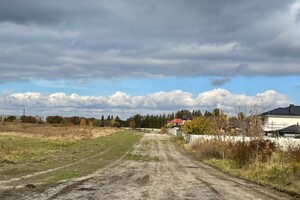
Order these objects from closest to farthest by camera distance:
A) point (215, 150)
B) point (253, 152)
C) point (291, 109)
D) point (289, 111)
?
1. point (253, 152)
2. point (215, 150)
3. point (289, 111)
4. point (291, 109)

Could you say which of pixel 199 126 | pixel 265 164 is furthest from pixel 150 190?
pixel 199 126

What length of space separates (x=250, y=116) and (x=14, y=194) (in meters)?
18.3

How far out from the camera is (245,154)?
25.6 metres

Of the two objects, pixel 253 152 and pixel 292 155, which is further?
pixel 253 152

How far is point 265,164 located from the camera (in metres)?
22.8

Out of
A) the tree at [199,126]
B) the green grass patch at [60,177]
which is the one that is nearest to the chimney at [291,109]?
the tree at [199,126]

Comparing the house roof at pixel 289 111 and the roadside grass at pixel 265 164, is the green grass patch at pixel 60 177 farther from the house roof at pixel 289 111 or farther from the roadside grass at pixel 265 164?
the house roof at pixel 289 111

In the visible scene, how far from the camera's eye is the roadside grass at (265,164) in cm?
1805

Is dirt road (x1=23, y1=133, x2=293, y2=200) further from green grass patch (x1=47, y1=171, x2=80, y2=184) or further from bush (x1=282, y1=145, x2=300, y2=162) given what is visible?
bush (x1=282, y1=145, x2=300, y2=162)

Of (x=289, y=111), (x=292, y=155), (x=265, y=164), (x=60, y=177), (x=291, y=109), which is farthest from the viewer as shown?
(x=291, y=109)

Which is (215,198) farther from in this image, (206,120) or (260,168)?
(206,120)

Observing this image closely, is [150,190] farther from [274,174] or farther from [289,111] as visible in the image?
[289,111]

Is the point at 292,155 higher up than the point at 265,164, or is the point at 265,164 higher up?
the point at 292,155

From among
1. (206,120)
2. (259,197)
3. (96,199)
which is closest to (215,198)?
(259,197)
